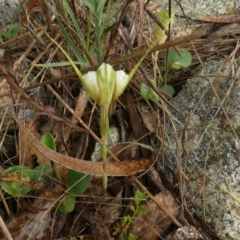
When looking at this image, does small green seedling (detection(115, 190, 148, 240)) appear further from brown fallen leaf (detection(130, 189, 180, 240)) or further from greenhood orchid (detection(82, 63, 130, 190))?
greenhood orchid (detection(82, 63, 130, 190))

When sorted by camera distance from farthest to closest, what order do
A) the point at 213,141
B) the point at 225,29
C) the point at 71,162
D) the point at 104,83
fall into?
the point at 225,29, the point at 213,141, the point at 71,162, the point at 104,83

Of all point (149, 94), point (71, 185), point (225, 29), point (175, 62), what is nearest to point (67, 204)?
point (71, 185)

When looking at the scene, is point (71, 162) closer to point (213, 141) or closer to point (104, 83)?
point (104, 83)

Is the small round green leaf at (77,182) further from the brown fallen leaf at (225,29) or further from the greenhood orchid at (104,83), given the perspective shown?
the brown fallen leaf at (225,29)

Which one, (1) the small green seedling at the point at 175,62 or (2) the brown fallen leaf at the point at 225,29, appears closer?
(1) the small green seedling at the point at 175,62

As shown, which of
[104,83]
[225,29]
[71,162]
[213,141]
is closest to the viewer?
[104,83]

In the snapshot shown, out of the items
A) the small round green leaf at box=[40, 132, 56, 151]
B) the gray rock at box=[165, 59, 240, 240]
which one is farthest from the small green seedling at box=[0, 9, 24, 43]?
the gray rock at box=[165, 59, 240, 240]

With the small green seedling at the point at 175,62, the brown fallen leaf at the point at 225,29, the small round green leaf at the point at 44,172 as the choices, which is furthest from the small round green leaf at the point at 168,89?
the small round green leaf at the point at 44,172

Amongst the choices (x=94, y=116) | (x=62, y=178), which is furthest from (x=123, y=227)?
(x=94, y=116)
